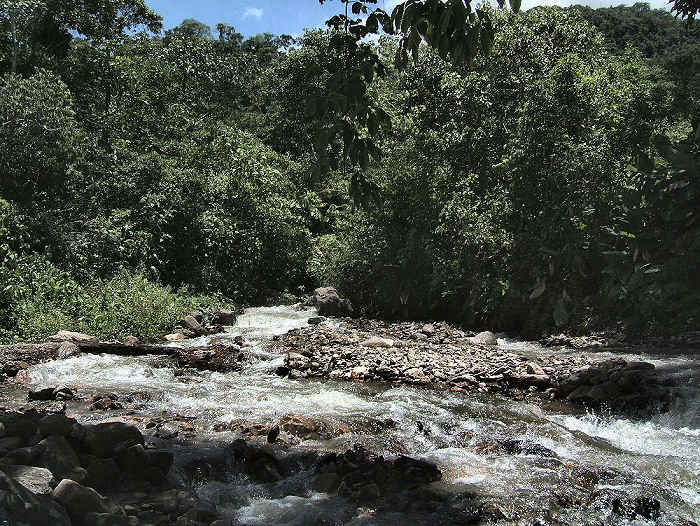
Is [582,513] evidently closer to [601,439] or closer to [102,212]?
[601,439]

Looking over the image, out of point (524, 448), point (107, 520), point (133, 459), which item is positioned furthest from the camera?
point (524, 448)

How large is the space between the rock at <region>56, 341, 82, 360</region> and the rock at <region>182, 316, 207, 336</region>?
292cm

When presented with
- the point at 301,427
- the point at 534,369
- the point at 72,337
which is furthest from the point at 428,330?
the point at 301,427

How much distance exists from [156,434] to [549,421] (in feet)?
13.7

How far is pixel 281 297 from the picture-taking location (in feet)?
60.0

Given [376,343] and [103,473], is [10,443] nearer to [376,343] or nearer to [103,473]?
[103,473]

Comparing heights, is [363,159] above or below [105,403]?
above

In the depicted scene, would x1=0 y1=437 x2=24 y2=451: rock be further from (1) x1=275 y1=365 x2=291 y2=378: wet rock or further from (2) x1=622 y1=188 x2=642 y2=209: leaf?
(2) x1=622 y1=188 x2=642 y2=209: leaf

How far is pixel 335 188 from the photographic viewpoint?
61.4 ft

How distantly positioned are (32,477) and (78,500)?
352 mm

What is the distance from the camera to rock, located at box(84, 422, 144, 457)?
13.7 feet

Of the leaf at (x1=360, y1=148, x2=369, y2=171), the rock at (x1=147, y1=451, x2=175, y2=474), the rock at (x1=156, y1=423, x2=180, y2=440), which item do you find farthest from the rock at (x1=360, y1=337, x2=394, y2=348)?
the leaf at (x1=360, y1=148, x2=369, y2=171)

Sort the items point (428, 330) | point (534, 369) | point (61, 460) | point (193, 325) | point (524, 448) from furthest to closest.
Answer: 1. point (428, 330)
2. point (193, 325)
3. point (534, 369)
4. point (524, 448)
5. point (61, 460)

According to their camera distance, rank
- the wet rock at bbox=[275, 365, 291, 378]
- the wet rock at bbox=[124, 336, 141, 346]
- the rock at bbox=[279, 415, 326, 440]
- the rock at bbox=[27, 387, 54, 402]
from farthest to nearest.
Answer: the wet rock at bbox=[124, 336, 141, 346] → the wet rock at bbox=[275, 365, 291, 378] → the rock at bbox=[27, 387, 54, 402] → the rock at bbox=[279, 415, 326, 440]
